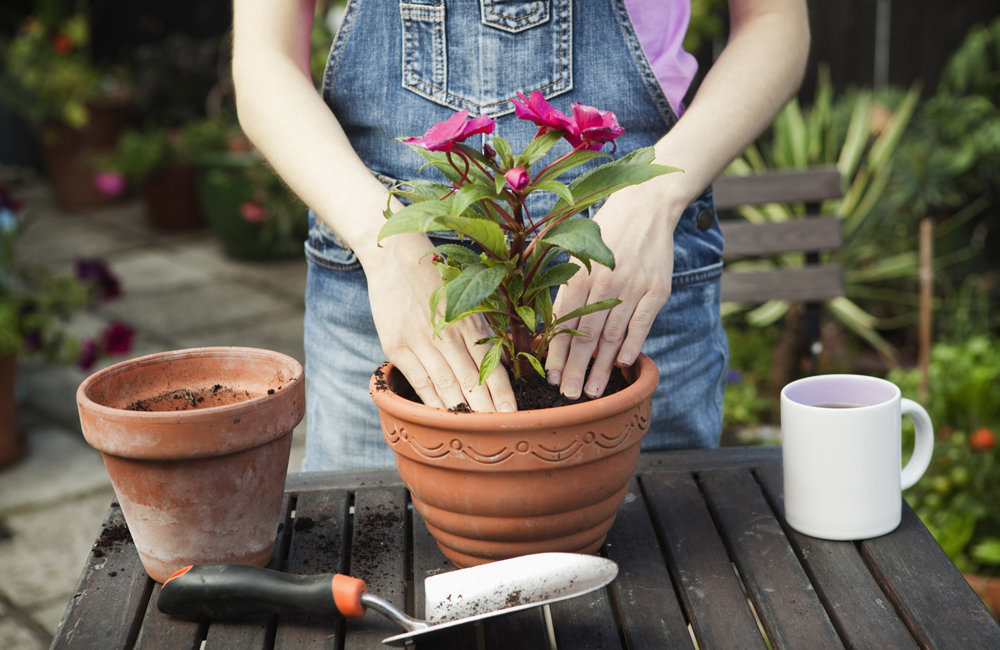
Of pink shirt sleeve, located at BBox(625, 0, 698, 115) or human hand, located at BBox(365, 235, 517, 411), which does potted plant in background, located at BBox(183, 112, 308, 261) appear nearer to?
pink shirt sleeve, located at BBox(625, 0, 698, 115)

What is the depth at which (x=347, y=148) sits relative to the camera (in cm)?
116

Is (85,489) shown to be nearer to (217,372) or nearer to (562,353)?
(217,372)

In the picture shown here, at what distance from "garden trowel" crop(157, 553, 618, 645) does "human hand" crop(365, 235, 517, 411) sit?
0.15 metres

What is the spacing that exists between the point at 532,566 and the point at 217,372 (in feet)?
1.38

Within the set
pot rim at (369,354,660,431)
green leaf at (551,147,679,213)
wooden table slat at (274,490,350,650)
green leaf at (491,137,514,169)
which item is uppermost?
Result: green leaf at (491,137,514,169)

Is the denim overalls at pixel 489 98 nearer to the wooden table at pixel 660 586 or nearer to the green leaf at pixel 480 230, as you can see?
the wooden table at pixel 660 586

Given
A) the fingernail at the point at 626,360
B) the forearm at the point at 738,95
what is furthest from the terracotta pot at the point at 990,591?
the fingernail at the point at 626,360

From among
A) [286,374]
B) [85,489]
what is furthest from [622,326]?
[85,489]

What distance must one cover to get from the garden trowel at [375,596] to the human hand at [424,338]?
152 millimetres

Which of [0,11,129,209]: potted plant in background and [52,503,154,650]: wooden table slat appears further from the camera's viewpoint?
[0,11,129,209]: potted plant in background

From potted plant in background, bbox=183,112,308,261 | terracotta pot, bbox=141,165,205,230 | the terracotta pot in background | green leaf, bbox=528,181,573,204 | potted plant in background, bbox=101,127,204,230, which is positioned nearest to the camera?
green leaf, bbox=528,181,573,204

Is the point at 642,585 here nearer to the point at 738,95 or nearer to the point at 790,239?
the point at 738,95

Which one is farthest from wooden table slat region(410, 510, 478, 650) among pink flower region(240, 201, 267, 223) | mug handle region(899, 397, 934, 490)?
pink flower region(240, 201, 267, 223)

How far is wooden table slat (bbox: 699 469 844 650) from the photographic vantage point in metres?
0.91
